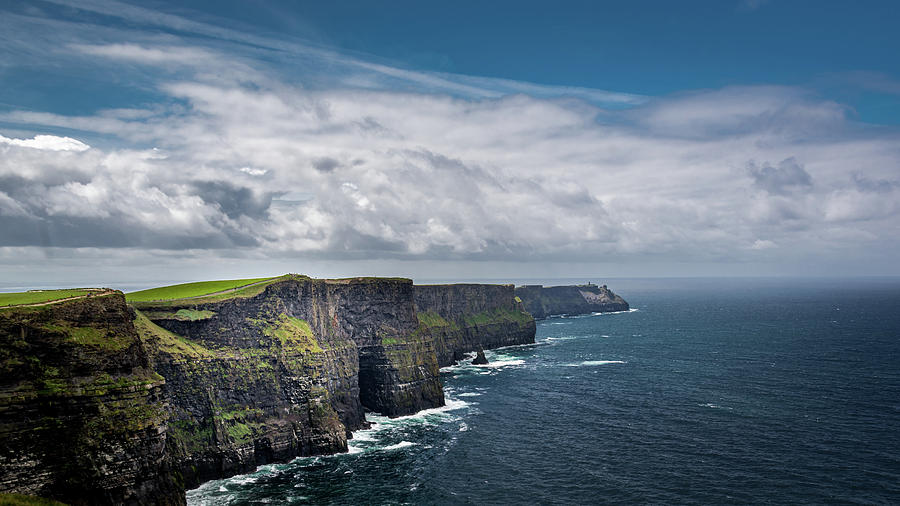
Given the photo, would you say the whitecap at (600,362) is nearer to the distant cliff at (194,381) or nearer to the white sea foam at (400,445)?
the distant cliff at (194,381)

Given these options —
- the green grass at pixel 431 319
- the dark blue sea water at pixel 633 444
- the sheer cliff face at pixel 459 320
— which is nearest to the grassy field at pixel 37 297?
the dark blue sea water at pixel 633 444

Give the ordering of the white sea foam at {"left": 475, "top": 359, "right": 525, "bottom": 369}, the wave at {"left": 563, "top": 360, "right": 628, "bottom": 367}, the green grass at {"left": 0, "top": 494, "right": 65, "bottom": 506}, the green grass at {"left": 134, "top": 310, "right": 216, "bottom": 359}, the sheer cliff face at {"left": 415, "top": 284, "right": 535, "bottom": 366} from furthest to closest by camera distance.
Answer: the sheer cliff face at {"left": 415, "top": 284, "right": 535, "bottom": 366} → the white sea foam at {"left": 475, "top": 359, "right": 525, "bottom": 369} → the wave at {"left": 563, "top": 360, "right": 628, "bottom": 367} → the green grass at {"left": 134, "top": 310, "right": 216, "bottom": 359} → the green grass at {"left": 0, "top": 494, "right": 65, "bottom": 506}

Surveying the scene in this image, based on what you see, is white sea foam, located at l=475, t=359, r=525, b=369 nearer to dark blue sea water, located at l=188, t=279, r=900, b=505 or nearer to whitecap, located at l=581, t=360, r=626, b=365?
dark blue sea water, located at l=188, t=279, r=900, b=505

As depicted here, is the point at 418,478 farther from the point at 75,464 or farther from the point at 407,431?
the point at 75,464

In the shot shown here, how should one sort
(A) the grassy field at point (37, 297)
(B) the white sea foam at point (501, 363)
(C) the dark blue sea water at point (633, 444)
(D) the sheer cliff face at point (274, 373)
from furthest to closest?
1. (B) the white sea foam at point (501, 363)
2. (D) the sheer cliff face at point (274, 373)
3. (C) the dark blue sea water at point (633, 444)
4. (A) the grassy field at point (37, 297)

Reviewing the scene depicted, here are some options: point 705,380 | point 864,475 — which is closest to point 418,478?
point 864,475

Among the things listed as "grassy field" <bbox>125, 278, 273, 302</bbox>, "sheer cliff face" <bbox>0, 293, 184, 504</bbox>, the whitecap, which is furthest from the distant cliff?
the whitecap
